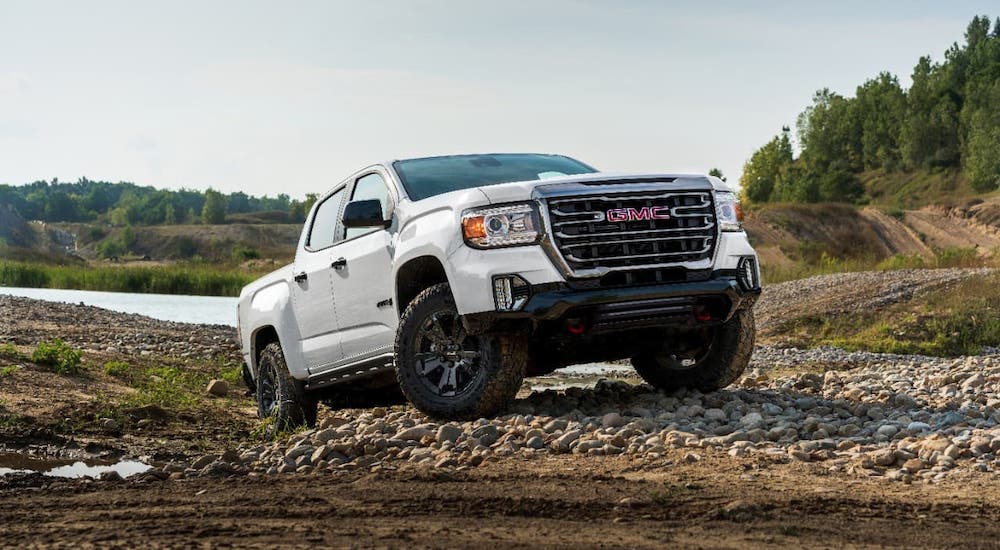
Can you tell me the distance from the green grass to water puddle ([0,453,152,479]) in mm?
17948

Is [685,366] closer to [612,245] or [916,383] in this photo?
[612,245]

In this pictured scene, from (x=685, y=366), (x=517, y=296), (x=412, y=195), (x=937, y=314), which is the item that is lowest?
(x=937, y=314)

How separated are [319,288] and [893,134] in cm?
13587

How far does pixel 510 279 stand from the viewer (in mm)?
8133

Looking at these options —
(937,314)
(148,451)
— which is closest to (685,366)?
(148,451)

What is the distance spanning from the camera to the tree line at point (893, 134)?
119 m

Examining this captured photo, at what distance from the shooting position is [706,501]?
6.36 m

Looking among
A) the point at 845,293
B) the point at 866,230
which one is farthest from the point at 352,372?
the point at 866,230

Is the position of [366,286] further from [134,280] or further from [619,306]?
[134,280]

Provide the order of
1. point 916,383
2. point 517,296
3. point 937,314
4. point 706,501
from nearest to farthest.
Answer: point 706,501 < point 517,296 < point 916,383 < point 937,314

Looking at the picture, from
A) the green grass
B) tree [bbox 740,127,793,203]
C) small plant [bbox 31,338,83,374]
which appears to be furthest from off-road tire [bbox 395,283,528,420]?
tree [bbox 740,127,793,203]

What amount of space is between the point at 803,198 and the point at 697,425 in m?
108

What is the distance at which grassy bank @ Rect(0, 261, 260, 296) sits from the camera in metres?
55.0

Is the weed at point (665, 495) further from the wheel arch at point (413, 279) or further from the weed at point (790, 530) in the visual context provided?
the wheel arch at point (413, 279)
